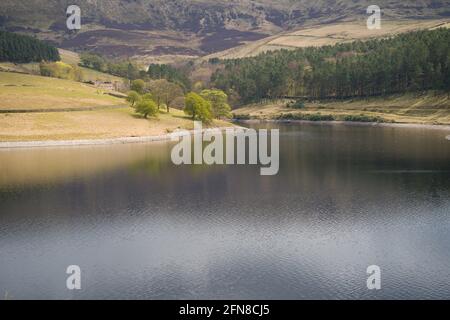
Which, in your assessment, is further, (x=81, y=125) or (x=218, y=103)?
(x=218, y=103)

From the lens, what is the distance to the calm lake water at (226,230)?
41406mm

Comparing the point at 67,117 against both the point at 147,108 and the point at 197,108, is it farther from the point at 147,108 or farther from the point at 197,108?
the point at 197,108

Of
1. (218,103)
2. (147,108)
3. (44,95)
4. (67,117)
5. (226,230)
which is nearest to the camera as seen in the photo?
(226,230)

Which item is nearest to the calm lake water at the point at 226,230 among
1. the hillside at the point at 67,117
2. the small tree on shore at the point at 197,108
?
the hillside at the point at 67,117

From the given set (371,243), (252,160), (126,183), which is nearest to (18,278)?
(371,243)

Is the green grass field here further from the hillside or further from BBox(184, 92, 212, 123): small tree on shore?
BBox(184, 92, 212, 123): small tree on shore

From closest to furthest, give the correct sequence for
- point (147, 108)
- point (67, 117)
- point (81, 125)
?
point (81, 125)
point (67, 117)
point (147, 108)

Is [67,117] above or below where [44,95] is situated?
below

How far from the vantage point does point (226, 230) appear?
180 feet

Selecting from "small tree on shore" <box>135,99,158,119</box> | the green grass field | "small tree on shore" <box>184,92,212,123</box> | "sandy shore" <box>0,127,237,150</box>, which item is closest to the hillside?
the green grass field

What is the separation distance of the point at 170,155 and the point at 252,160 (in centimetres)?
1816

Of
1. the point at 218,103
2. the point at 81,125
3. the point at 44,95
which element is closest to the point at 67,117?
the point at 81,125

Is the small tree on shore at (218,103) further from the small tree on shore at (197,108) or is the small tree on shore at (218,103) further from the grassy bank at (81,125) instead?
the grassy bank at (81,125)

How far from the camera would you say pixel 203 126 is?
575 feet
